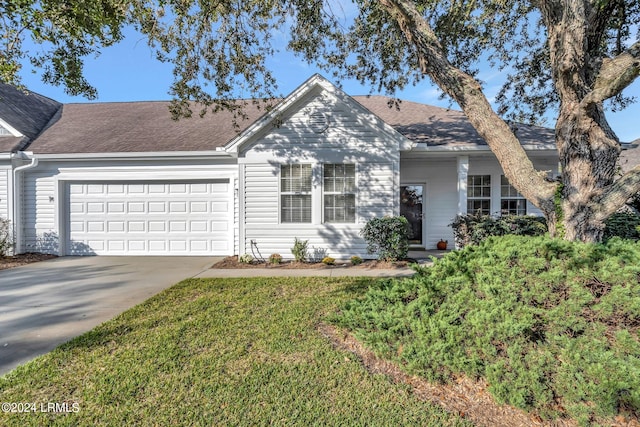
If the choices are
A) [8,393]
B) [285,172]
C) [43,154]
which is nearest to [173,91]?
[285,172]

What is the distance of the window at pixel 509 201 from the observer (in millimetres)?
9594

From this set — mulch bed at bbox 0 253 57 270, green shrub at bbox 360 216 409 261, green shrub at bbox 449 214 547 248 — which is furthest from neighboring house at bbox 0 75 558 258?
green shrub at bbox 449 214 547 248

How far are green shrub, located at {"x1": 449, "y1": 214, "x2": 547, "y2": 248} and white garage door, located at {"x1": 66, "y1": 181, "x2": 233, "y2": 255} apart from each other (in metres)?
6.96

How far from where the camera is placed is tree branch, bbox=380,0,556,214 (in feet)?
12.3

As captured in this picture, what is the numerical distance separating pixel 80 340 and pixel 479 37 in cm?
947

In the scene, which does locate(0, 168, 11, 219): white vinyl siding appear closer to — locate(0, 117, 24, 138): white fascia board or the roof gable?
locate(0, 117, 24, 138): white fascia board

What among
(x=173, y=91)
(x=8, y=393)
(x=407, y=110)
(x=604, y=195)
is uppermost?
(x=407, y=110)

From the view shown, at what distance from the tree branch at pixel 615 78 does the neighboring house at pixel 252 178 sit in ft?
16.2

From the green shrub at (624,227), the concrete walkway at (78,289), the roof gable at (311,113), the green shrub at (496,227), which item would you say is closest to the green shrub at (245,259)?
the concrete walkway at (78,289)

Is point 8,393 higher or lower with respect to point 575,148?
lower

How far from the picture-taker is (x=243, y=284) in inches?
241

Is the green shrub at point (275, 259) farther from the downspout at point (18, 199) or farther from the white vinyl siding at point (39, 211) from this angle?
the downspout at point (18, 199)

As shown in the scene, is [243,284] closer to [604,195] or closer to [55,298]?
[55,298]

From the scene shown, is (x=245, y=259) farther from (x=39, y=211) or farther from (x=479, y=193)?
(x=479, y=193)
